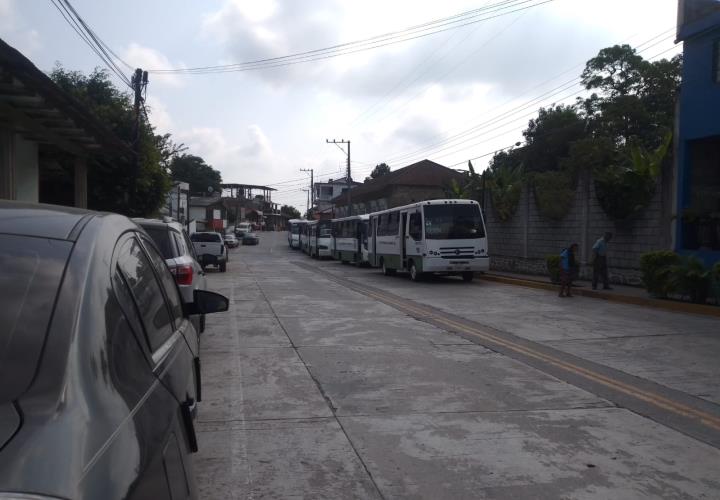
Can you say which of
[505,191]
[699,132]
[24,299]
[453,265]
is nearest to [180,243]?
[24,299]

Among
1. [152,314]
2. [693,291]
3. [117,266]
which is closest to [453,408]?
[152,314]

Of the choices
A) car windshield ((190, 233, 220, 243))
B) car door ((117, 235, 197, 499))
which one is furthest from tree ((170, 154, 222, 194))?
car door ((117, 235, 197, 499))

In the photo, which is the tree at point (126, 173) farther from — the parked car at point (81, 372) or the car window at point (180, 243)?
the parked car at point (81, 372)

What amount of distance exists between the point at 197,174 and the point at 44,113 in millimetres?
107402

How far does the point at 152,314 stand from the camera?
3.29 metres

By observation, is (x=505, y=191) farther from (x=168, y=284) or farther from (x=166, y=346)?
(x=166, y=346)

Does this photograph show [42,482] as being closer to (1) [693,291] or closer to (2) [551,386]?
(2) [551,386]

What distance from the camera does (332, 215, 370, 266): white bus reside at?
34.4 meters

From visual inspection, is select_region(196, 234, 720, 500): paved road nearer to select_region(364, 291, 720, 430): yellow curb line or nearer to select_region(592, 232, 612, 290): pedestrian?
select_region(364, 291, 720, 430): yellow curb line

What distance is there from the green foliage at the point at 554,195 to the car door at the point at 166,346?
19920 millimetres

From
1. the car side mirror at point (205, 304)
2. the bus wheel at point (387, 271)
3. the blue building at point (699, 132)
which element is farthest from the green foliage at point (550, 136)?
the car side mirror at point (205, 304)

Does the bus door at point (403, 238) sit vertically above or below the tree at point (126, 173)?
below

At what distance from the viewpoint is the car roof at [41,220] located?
2525 millimetres

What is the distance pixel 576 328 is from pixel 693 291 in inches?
175
